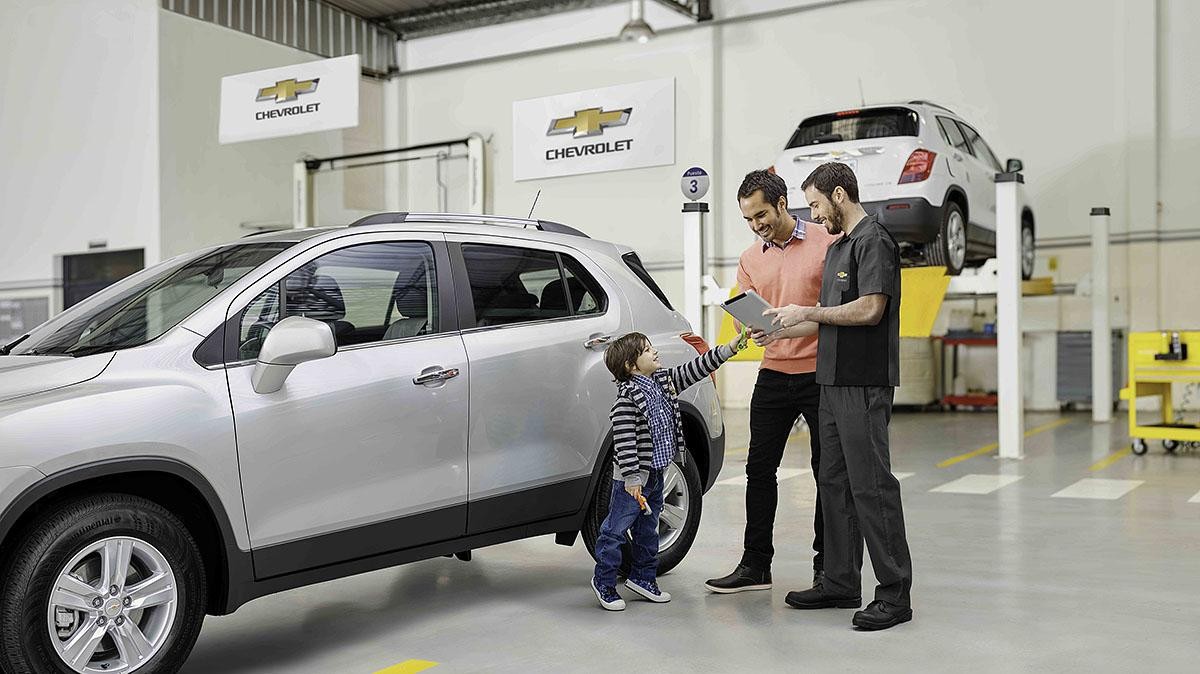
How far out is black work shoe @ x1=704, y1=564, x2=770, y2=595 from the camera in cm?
488

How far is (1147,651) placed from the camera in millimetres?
3932

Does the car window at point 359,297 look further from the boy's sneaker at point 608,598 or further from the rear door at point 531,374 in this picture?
the boy's sneaker at point 608,598

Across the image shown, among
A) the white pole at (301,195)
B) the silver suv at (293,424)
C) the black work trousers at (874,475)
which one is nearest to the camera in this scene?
the silver suv at (293,424)

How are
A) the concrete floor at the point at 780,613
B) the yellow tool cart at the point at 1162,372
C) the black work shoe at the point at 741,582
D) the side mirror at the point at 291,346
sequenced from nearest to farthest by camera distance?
the side mirror at the point at 291,346 → the concrete floor at the point at 780,613 → the black work shoe at the point at 741,582 → the yellow tool cart at the point at 1162,372

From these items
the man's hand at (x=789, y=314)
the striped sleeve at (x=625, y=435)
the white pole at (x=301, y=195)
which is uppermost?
the white pole at (x=301, y=195)

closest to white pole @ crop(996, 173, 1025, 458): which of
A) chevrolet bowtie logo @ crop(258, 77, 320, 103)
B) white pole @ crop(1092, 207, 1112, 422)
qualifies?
white pole @ crop(1092, 207, 1112, 422)

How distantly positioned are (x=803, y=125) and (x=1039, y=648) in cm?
626

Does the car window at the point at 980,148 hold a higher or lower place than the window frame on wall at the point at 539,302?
higher

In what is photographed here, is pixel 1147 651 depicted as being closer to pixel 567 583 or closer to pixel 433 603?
pixel 567 583

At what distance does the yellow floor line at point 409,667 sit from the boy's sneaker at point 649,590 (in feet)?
3.55

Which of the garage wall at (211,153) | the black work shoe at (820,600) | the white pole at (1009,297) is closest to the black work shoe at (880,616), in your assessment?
the black work shoe at (820,600)

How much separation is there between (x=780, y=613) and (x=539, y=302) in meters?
1.63

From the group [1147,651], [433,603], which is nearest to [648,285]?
[433,603]

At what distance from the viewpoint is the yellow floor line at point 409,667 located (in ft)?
12.5
